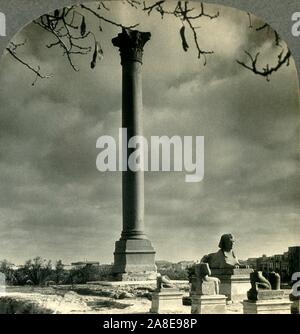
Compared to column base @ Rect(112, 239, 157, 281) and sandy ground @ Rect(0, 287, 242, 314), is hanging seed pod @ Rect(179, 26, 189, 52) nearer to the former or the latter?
column base @ Rect(112, 239, 157, 281)

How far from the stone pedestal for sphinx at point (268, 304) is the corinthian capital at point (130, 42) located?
1.99 m

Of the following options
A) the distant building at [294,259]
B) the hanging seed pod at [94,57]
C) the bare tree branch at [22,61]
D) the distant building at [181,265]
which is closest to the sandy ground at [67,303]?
the distant building at [181,265]

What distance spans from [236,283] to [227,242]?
319mm

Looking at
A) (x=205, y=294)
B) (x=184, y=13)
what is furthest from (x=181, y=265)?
(x=184, y=13)

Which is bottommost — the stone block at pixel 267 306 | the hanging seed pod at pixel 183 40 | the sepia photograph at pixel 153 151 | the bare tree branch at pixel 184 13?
the stone block at pixel 267 306

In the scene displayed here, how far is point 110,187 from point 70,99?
0.73 metres

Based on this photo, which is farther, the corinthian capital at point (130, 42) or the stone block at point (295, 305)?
the corinthian capital at point (130, 42)

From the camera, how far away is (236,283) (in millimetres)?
4723

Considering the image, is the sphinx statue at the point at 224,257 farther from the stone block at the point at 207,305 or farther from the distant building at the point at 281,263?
the stone block at the point at 207,305

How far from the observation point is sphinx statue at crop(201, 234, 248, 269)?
4656 mm

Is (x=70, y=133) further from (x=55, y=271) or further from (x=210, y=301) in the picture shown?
(x=210, y=301)

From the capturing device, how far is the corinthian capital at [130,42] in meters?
4.71

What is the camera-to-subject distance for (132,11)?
467 cm
